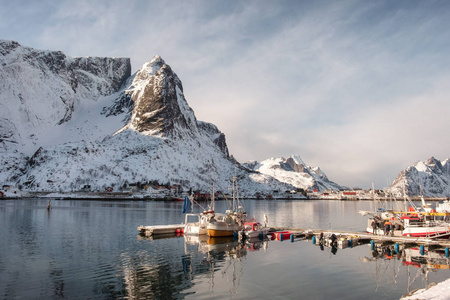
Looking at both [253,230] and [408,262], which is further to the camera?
[253,230]

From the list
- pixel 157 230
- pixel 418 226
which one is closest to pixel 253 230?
pixel 157 230

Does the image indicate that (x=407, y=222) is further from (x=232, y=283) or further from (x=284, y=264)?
(x=232, y=283)

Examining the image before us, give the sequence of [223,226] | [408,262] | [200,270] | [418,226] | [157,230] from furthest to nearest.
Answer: [157,230], [223,226], [418,226], [408,262], [200,270]

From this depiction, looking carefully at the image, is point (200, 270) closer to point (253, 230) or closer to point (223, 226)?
point (223, 226)

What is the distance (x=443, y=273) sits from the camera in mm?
33719

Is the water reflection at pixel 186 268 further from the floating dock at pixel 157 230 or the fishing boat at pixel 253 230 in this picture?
the floating dock at pixel 157 230

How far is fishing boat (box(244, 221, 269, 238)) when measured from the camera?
181 feet

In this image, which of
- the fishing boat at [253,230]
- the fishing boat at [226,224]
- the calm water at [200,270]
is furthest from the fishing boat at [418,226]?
the fishing boat at [226,224]

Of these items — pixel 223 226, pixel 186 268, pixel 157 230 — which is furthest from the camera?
pixel 157 230

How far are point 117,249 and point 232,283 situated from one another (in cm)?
2034

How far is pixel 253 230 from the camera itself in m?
56.7

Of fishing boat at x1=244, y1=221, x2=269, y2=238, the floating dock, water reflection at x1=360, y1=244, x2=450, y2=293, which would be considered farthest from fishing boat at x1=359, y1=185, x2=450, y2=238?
the floating dock

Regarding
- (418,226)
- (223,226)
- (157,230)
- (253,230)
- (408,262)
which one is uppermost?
(418,226)

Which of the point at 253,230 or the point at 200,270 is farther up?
the point at 253,230
